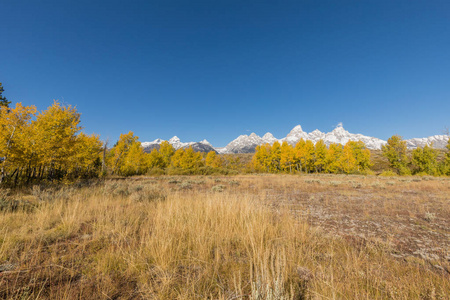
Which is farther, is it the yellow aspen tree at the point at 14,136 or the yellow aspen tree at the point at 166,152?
the yellow aspen tree at the point at 166,152

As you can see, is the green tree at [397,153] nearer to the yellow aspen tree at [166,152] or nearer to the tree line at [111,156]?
the tree line at [111,156]

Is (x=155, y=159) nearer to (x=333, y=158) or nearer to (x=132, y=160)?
(x=132, y=160)

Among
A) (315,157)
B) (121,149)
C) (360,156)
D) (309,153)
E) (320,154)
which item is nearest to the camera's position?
(121,149)

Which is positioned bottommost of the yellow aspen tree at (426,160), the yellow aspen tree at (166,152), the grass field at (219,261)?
the grass field at (219,261)

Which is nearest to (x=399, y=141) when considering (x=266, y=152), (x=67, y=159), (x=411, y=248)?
(x=266, y=152)

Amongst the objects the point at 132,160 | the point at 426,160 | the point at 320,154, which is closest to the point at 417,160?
the point at 426,160

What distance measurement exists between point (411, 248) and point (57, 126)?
15.2 metres

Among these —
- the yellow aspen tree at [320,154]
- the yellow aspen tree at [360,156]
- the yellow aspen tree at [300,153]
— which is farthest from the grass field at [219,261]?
the yellow aspen tree at [360,156]

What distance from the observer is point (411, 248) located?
300 centimetres

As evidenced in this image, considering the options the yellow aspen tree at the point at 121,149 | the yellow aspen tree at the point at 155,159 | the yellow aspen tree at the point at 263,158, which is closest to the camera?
the yellow aspen tree at the point at 121,149

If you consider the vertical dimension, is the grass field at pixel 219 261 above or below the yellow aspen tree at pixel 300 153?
below

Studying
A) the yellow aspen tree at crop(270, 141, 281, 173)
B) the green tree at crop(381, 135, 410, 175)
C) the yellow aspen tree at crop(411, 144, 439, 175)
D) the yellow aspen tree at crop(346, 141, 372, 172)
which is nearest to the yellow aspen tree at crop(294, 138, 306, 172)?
the yellow aspen tree at crop(270, 141, 281, 173)

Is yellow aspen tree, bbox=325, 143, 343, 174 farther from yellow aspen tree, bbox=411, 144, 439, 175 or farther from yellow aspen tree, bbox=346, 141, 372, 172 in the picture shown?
yellow aspen tree, bbox=411, 144, 439, 175

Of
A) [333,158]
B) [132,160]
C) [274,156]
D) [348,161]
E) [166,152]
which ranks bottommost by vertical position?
[348,161]
